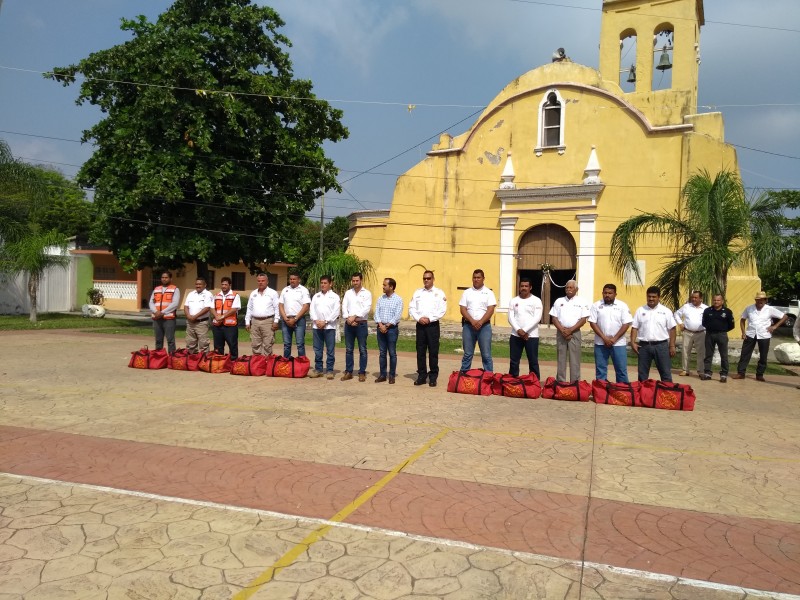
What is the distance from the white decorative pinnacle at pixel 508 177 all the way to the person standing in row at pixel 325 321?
43.2ft

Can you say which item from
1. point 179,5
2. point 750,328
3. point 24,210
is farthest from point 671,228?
point 24,210

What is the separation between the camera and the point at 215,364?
1069cm

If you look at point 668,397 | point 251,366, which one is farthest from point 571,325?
point 251,366

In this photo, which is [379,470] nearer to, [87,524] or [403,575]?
[403,575]

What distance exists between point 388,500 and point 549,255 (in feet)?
61.0

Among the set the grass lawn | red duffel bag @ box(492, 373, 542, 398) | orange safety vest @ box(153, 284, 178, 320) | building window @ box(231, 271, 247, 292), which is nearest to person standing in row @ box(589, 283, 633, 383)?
red duffel bag @ box(492, 373, 542, 398)

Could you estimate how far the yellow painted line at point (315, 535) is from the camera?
321 cm

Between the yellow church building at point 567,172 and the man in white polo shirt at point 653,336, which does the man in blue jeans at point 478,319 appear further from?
the yellow church building at point 567,172

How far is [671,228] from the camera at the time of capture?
578 inches

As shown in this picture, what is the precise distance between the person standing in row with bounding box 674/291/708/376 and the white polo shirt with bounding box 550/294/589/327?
157 inches

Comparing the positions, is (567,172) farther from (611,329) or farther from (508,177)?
(611,329)

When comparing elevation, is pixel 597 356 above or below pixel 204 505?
above

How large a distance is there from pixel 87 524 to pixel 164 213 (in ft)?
63.0

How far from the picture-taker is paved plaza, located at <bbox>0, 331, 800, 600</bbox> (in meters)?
3.31
